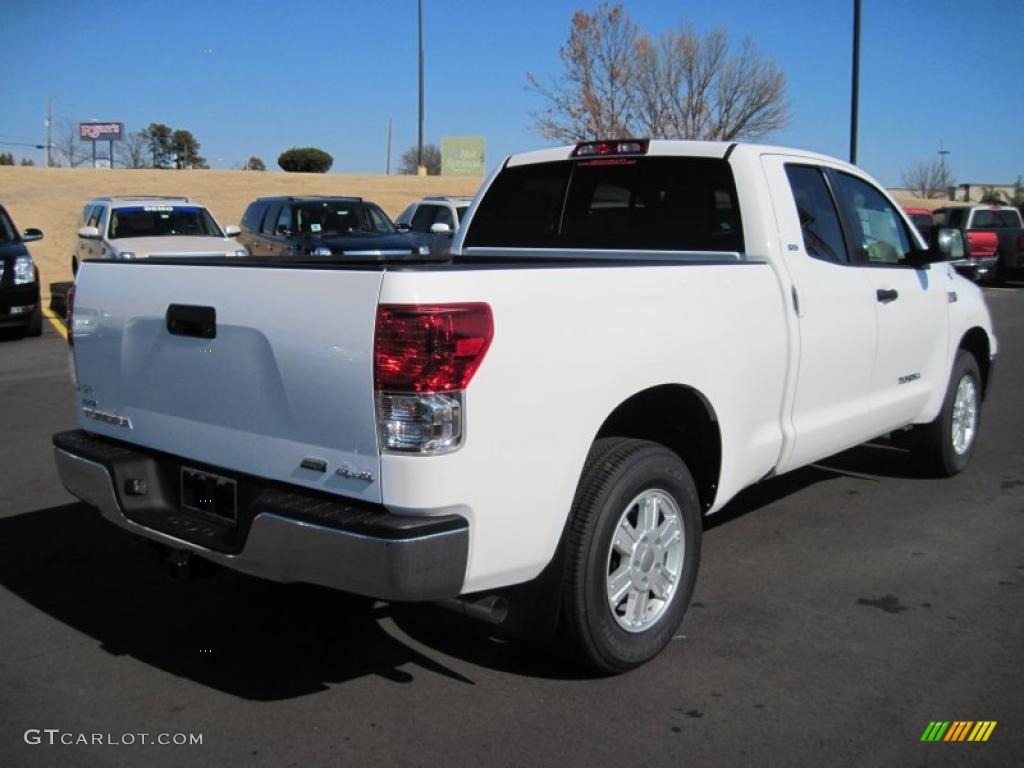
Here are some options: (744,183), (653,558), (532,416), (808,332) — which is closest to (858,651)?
(653,558)

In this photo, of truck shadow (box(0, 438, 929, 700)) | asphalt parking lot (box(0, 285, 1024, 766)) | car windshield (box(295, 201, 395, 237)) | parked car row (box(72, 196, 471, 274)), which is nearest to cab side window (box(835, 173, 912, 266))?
asphalt parking lot (box(0, 285, 1024, 766))

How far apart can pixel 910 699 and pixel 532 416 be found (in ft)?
5.77

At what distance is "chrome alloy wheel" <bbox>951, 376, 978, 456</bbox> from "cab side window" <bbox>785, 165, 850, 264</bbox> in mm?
1855

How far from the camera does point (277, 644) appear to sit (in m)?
4.18

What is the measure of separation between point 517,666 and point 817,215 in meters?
2.75

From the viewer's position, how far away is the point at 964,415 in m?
6.79

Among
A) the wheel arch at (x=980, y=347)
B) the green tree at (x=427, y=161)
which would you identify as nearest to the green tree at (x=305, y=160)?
the green tree at (x=427, y=161)

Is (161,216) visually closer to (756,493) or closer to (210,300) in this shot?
(756,493)

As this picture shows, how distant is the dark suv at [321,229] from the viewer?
15094 millimetres

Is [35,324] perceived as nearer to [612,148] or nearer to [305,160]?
[612,148]

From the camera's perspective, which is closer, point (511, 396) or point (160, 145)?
point (511, 396)

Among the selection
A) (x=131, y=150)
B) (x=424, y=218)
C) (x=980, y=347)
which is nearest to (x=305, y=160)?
(x=131, y=150)

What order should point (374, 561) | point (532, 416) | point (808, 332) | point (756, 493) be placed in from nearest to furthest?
point (374, 561) → point (532, 416) → point (808, 332) → point (756, 493)

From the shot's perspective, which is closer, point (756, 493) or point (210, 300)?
A: point (210, 300)
